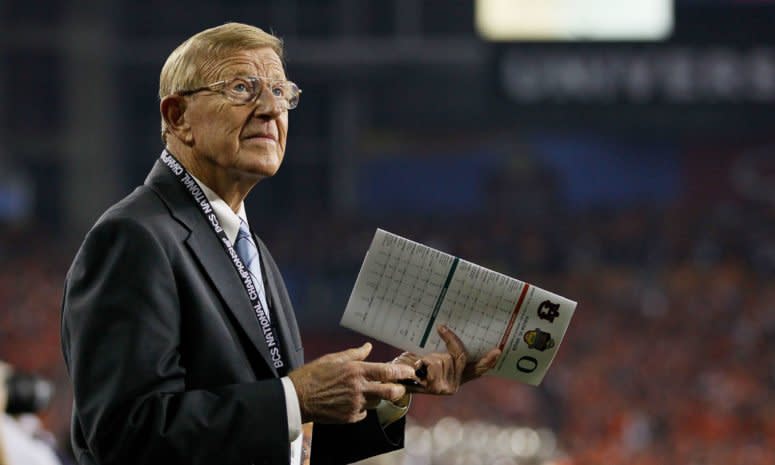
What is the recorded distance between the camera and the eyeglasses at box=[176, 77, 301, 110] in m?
1.99

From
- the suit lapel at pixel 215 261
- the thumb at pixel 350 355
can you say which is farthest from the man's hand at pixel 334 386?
the suit lapel at pixel 215 261

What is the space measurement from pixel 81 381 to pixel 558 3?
11336 millimetres

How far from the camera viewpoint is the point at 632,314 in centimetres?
1438

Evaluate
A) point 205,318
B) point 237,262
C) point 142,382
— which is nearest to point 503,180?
point 237,262

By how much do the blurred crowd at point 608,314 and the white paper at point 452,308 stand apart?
28.2 ft

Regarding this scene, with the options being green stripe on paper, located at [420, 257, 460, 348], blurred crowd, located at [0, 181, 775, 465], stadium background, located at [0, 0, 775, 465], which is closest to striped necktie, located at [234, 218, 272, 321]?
green stripe on paper, located at [420, 257, 460, 348]

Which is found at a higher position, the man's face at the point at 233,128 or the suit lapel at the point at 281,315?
the man's face at the point at 233,128

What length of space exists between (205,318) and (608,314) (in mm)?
12849

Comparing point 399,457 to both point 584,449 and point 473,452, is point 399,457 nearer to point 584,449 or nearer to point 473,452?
point 473,452

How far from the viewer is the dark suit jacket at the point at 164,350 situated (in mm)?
1765

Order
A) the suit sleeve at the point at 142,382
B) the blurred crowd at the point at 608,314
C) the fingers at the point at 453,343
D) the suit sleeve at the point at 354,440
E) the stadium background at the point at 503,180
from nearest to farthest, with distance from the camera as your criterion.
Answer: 1. the suit sleeve at the point at 142,382
2. the fingers at the point at 453,343
3. the suit sleeve at the point at 354,440
4. the blurred crowd at the point at 608,314
5. the stadium background at the point at 503,180

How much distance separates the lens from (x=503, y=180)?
57.0 ft

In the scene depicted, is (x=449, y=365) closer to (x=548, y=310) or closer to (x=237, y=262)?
(x=548, y=310)

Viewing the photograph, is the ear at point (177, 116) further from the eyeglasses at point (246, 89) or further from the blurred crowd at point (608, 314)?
the blurred crowd at point (608, 314)
